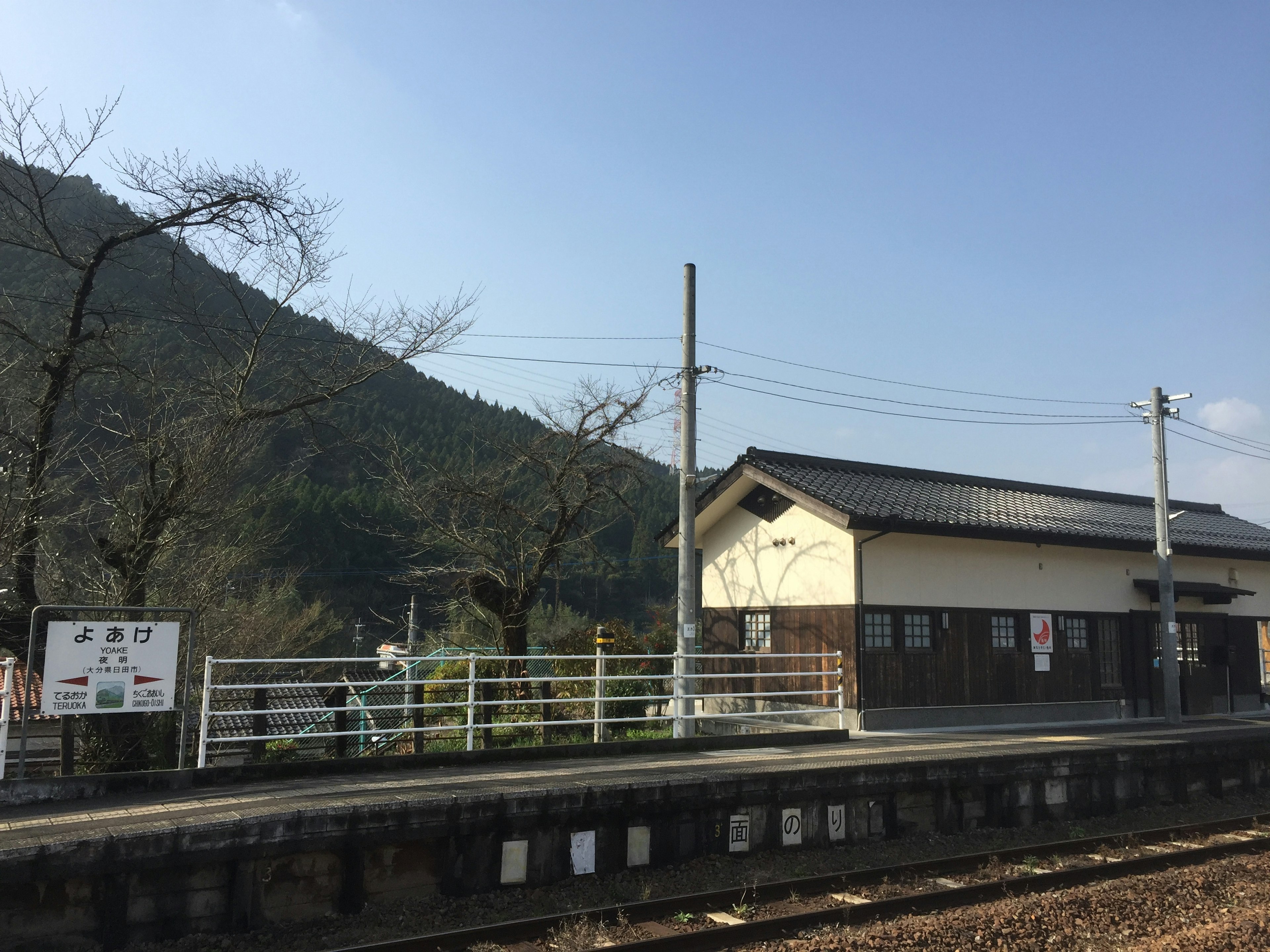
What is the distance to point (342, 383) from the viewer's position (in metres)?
12.9

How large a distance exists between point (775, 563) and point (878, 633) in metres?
2.51

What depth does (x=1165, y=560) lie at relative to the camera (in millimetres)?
17844

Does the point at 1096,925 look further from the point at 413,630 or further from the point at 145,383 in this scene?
the point at 413,630

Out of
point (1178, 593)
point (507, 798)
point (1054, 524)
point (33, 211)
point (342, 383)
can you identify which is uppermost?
point (33, 211)

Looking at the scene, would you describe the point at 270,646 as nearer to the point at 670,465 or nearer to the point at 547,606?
the point at 670,465

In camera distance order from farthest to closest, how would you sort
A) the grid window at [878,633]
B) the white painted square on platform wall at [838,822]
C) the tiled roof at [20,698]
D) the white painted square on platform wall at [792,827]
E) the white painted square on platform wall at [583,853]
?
the grid window at [878,633], the tiled roof at [20,698], the white painted square on platform wall at [838,822], the white painted square on platform wall at [792,827], the white painted square on platform wall at [583,853]

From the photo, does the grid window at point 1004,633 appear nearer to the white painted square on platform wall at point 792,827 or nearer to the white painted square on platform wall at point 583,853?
the white painted square on platform wall at point 792,827

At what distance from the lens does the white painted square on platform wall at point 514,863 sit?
336 inches

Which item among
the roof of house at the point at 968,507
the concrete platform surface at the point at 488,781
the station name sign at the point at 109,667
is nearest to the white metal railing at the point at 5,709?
the station name sign at the point at 109,667

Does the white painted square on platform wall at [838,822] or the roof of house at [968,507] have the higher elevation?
the roof of house at [968,507]

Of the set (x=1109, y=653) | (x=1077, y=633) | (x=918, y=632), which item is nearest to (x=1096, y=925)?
(x=918, y=632)

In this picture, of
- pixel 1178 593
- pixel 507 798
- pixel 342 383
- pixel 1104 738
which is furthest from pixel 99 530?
pixel 1178 593

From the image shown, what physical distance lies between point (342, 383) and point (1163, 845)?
11974 mm

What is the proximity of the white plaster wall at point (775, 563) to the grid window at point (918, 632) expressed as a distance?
132 cm
